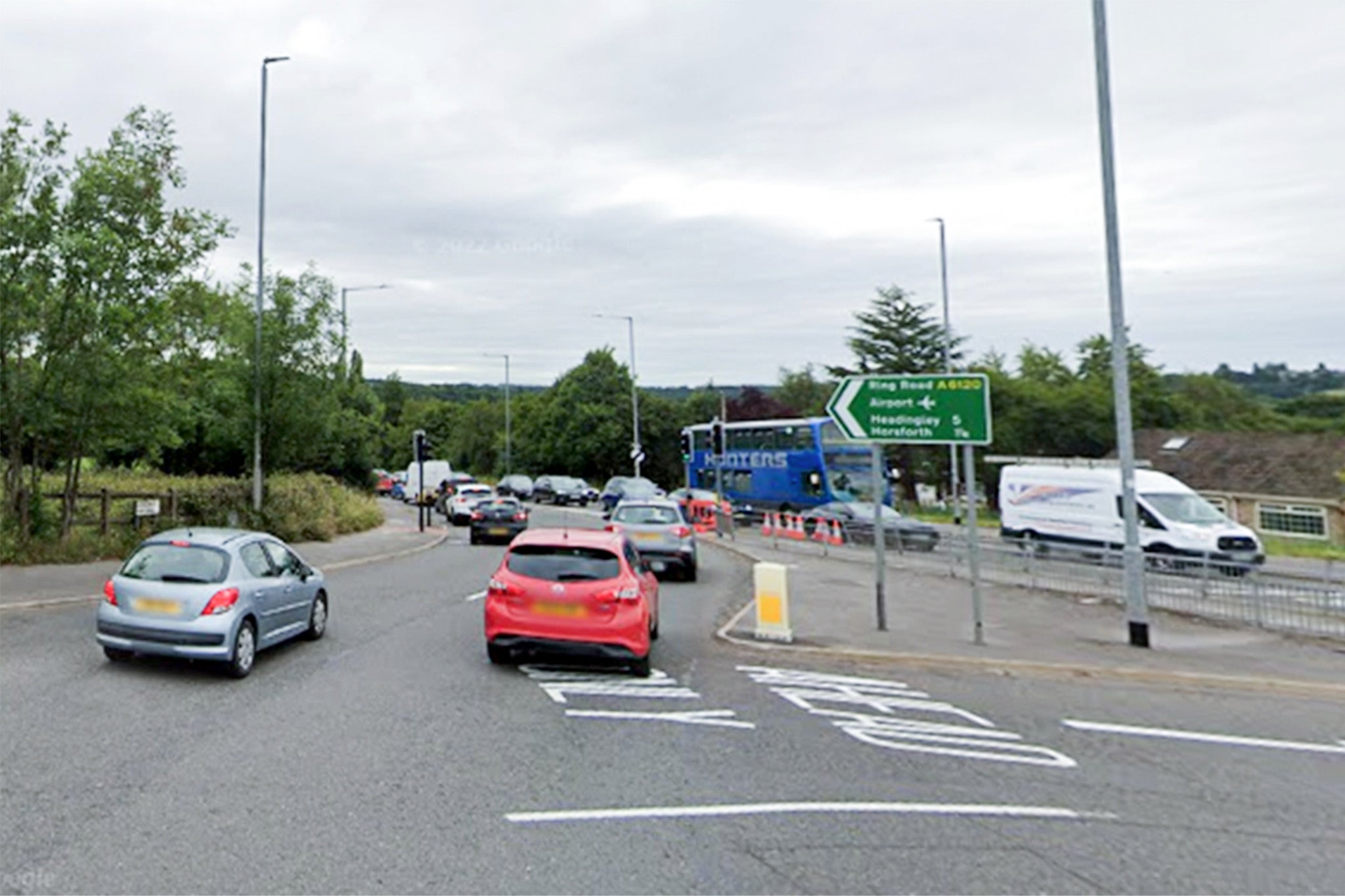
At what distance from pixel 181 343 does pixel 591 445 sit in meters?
47.3

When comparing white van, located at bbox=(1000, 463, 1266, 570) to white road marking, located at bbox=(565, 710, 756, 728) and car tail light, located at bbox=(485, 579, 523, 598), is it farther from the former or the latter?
car tail light, located at bbox=(485, 579, 523, 598)

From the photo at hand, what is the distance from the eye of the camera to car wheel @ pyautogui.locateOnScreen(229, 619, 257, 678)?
7.88m

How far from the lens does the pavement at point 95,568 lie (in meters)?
11.7

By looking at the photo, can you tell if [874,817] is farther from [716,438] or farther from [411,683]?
[716,438]

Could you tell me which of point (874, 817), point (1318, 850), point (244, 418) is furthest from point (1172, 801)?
point (244, 418)

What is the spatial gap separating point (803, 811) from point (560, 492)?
44.0 metres

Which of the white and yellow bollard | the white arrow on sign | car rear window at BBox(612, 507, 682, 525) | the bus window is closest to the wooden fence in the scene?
car rear window at BBox(612, 507, 682, 525)

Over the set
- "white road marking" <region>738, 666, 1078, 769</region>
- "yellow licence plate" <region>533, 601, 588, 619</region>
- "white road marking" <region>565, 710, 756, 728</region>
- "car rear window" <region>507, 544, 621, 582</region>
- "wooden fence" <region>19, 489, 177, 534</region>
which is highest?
"wooden fence" <region>19, 489, 177, 534</region>

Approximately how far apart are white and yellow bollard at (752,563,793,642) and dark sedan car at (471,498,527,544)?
49.3 feet

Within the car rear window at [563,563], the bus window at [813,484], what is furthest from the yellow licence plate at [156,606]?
the bus window at [813,484]

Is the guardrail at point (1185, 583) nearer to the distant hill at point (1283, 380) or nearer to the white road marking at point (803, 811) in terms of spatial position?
the white road marking at point (803, 811)

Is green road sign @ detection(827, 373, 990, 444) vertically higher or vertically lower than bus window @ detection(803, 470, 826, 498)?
higher

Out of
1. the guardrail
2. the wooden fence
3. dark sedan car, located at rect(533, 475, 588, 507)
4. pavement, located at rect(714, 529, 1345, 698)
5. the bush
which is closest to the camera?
pavement, located at rect(714, 529, 1345, 698)

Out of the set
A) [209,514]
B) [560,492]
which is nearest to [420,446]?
[209,514]
